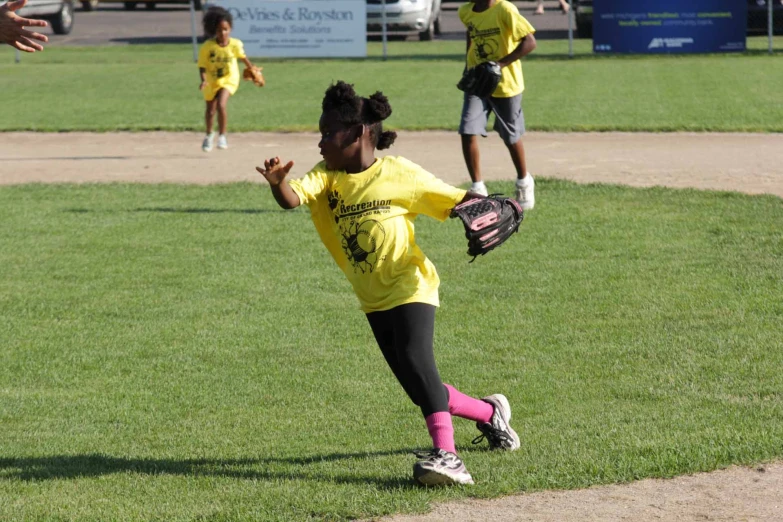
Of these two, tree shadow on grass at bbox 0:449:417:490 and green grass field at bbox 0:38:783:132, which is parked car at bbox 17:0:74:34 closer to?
green grass field at bbox 0:38:783:132

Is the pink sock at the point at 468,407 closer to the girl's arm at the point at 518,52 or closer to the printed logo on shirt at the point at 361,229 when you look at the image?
the printed logo on shirt at the point at 361,229

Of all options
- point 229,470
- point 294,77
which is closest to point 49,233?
point 229,470

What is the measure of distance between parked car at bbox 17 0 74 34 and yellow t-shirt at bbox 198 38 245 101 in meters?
19.8

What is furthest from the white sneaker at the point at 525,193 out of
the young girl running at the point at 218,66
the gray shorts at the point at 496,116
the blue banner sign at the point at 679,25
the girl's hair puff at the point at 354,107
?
the blue banner sign at the point at 679,25

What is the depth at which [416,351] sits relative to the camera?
15.3 feet

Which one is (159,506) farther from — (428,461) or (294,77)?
(294,77)

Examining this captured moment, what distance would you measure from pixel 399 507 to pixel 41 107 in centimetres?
1630

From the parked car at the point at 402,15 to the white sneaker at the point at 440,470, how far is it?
25.0 metres

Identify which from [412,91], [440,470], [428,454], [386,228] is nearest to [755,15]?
[412,91]

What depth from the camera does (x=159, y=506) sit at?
447 centimetres

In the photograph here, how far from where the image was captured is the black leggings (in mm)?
4676

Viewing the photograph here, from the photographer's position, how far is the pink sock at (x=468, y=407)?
195 inches

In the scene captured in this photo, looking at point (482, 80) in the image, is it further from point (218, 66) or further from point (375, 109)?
point (375, 109)

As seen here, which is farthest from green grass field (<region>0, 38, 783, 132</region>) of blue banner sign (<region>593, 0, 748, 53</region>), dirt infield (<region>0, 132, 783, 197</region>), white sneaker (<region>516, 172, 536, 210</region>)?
white sneaker (<region>516, 172, 536, 210</region>)
